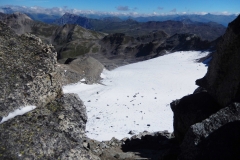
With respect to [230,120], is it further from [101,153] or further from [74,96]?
[101,153]

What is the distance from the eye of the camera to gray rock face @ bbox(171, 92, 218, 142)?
13664 mm

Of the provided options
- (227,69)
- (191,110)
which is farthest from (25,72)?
(227,69)

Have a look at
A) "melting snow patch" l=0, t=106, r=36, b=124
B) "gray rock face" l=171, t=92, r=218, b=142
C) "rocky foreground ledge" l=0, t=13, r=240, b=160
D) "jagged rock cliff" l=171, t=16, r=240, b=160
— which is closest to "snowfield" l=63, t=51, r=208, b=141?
"gray rock face" l=171, t=92, r=218, b=142

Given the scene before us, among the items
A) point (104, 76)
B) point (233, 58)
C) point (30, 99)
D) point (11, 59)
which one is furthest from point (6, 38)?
point (104, 76)

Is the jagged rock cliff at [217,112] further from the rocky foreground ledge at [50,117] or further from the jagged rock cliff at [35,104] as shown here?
the jagged rock cliff at [35,104]

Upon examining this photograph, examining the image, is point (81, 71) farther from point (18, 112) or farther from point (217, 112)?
point (217, 112)

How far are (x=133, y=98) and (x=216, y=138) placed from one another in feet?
81.4

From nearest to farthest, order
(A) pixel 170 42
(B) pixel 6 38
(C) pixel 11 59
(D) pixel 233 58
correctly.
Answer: (C) pixel 11 59 → (B) pixel 6 38 → (D) pixel 233 58 → (A) pixel 170 42

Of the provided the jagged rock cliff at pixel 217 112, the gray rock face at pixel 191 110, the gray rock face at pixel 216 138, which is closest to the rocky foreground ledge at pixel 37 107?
the gray rock face at pixel 216 138

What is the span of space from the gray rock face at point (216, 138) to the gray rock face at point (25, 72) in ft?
19.7

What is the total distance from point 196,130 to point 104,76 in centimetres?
4019

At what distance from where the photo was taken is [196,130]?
372 inches

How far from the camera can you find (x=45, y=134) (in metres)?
8.12

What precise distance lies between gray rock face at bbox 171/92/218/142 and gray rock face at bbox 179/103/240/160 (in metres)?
3.77
